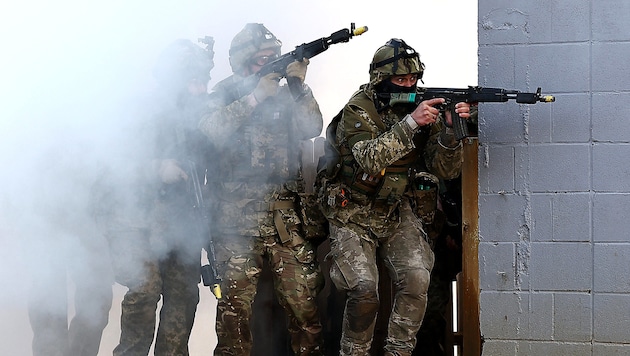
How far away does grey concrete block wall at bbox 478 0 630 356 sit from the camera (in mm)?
4336

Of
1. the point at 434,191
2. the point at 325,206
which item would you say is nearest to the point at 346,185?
the point at 325,206

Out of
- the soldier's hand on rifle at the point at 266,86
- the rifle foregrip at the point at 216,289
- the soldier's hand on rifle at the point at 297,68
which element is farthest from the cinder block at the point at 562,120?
the rifle foregrip at the point at 216,289

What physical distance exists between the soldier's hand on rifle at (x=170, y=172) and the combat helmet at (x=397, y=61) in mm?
1190

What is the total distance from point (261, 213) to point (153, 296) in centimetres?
73

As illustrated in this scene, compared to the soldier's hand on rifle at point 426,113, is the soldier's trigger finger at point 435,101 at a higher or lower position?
higher

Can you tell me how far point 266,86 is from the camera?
15.3ft

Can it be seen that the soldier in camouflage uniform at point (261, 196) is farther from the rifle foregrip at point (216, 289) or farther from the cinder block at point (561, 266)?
the cinder block at point (561, 266)

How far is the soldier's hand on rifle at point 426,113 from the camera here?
4.28 m

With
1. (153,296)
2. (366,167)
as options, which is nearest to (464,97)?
(366,167)

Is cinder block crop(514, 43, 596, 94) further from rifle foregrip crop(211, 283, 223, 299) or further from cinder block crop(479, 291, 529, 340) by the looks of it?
rifle foregrip crop(211, 283, 223, 299)

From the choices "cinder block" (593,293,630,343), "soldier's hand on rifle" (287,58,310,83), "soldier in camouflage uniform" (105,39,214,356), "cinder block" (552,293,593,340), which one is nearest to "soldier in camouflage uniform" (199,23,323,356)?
"soldier's hand on rifle" (287,58,310,83)

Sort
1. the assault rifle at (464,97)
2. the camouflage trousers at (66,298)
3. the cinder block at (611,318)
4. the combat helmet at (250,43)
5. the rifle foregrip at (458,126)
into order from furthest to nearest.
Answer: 1. the camouflage trousers at (66,298)
2. the combat helmet at (250,43)
3. the cinder block at (611,318)
4. the rifle foregrip at (458,126)
5. the assault rifle at (464,97)

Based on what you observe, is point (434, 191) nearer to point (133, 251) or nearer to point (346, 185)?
point (346, 185)

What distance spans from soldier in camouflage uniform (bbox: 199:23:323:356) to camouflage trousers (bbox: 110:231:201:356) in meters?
0.25
